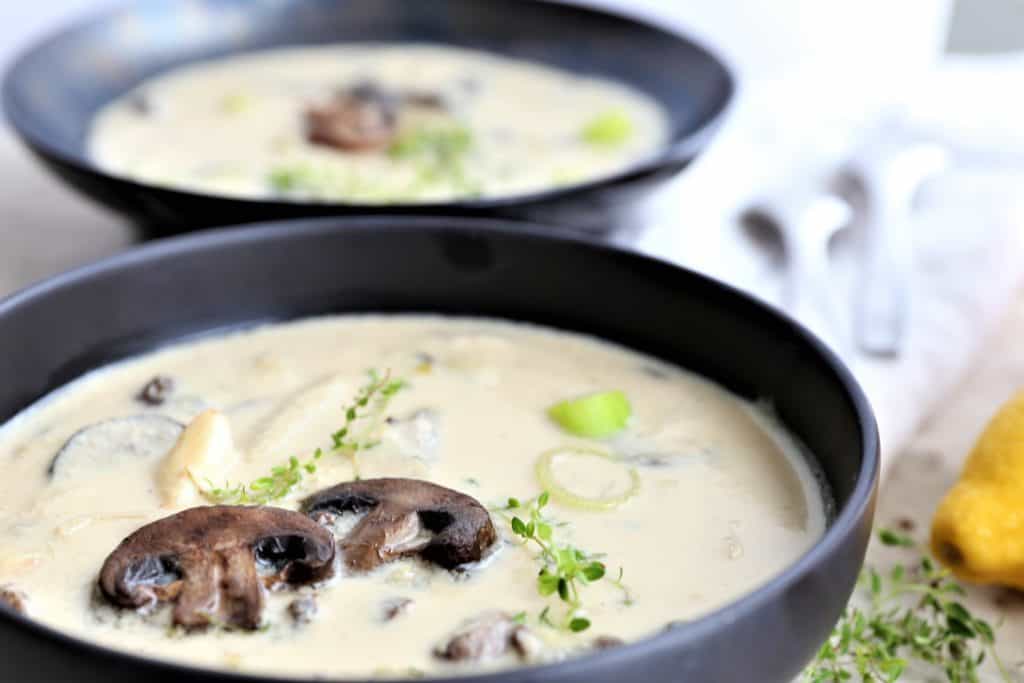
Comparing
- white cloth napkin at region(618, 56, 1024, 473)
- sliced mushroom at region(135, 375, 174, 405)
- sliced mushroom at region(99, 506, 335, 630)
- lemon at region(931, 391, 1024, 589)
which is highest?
sliced mushroom at region(99, 506, 335, 630)

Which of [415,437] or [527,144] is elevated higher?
[415,437]

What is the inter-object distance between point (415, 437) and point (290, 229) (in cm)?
55

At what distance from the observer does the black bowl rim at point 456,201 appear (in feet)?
9.61

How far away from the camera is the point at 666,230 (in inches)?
146

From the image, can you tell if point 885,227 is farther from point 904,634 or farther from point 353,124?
point 904,634

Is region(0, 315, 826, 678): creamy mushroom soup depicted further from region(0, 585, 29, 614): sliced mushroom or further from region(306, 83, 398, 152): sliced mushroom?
region(306, 83, 398, 152): sliced mushroom

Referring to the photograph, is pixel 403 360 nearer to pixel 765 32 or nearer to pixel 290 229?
pixel 290 229

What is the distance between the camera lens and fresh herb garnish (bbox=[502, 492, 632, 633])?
1.84 meters

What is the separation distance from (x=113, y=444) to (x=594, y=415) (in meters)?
0.72

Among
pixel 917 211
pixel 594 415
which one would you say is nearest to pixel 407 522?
pixel 594 415

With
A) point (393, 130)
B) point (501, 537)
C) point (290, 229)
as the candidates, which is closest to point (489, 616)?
point (501, 537)

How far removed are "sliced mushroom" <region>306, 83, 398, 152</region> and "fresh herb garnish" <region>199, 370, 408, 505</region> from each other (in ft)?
4.22

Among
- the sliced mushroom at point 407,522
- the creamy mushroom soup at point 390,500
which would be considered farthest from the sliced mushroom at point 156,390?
the sliced mushroom at point 407,522

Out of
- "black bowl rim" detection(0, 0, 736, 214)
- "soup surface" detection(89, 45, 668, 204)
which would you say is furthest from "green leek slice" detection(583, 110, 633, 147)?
"black bowl rim" detection(0, 0, 736, 214)
